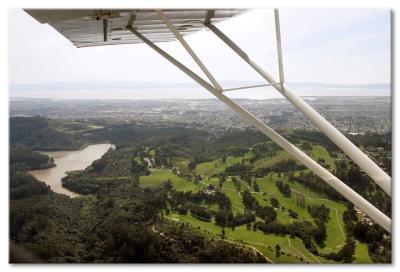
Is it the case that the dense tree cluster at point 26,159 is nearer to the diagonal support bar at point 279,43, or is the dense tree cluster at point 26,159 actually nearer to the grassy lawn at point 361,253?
the grassy lawn at point 361,253

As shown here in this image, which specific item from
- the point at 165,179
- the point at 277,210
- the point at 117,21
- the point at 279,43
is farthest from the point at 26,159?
the point at 279,43

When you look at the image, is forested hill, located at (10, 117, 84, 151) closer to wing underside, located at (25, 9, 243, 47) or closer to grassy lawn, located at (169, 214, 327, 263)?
grassy lawn, located at (169, 214, 327, 263)

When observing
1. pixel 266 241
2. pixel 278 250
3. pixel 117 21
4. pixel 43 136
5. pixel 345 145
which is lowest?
pixel 278 250

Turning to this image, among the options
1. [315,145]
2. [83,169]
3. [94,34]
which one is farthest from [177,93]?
[94,34]

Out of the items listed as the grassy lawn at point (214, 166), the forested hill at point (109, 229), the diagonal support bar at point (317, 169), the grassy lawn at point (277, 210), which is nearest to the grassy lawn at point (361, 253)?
the grassy lawn at point (277, 210)

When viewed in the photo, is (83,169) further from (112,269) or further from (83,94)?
(112,269)

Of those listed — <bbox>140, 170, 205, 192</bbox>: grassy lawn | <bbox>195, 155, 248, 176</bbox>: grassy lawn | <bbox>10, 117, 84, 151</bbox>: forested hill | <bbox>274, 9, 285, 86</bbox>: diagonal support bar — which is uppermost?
<bbox>274, 9, 285, 86</bbox>: diagonal support bar

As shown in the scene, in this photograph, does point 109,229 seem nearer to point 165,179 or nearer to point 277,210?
point 165,179

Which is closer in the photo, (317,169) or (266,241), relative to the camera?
(317,169)

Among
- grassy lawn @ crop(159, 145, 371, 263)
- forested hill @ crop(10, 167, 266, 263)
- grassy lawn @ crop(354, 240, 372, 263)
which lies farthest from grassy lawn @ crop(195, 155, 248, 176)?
grassy lawn @ crop(354, 240, 372, 263)

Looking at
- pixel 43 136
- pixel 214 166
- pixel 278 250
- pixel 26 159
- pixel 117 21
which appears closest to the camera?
pixel 117 21
